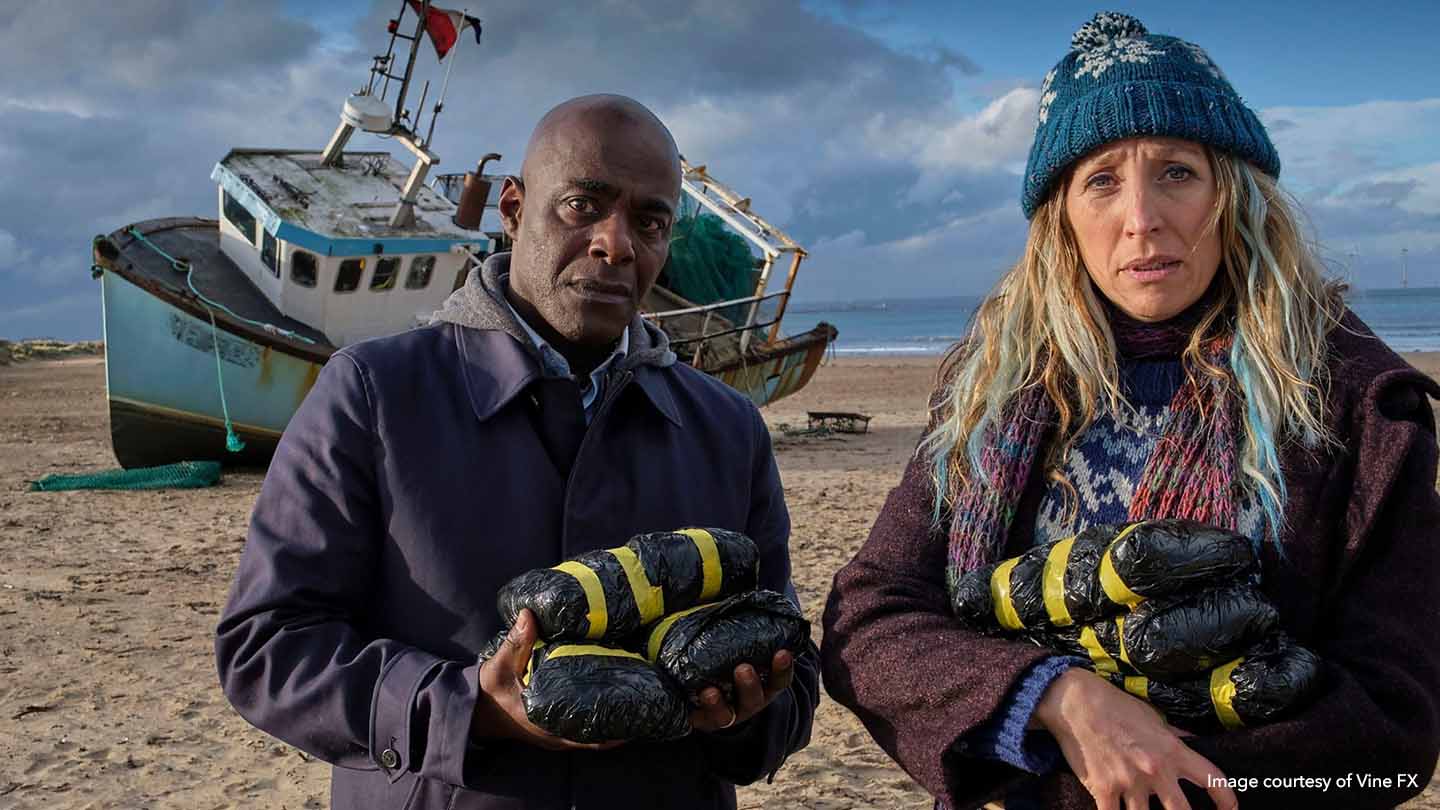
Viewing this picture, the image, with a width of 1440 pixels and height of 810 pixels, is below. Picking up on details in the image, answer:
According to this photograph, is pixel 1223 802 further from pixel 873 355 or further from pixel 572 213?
pixel 873 355

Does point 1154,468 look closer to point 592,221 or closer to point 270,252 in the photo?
point 592,221

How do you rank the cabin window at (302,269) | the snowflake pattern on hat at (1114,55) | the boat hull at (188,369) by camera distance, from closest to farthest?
the snowflake pattern on hat at (1114,55)
the boat hull at (188,369)
the cabin window at (302,269)

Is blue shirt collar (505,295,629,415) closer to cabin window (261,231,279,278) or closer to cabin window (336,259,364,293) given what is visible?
cabin window (336,259,364,293)

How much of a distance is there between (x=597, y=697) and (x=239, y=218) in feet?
45.2

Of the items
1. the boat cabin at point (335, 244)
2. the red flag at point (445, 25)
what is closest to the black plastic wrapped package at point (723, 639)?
the boat cabin at point (335, 244)

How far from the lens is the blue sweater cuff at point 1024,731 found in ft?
6.07

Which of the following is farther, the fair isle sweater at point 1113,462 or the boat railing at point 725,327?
the boat railing at point 725,327

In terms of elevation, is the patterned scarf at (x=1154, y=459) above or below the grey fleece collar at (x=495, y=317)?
below

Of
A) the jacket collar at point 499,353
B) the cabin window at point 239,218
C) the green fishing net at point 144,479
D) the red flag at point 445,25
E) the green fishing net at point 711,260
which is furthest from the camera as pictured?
the green fishing net at point 711,260

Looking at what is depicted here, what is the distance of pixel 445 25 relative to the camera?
14711 mm

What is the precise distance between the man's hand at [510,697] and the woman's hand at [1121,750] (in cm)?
72

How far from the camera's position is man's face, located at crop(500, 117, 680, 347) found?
2.27 metres

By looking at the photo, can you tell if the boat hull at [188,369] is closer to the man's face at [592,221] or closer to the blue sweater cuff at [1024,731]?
the man's face at [592,221]

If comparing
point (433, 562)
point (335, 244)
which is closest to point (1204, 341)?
point (433, 562)
